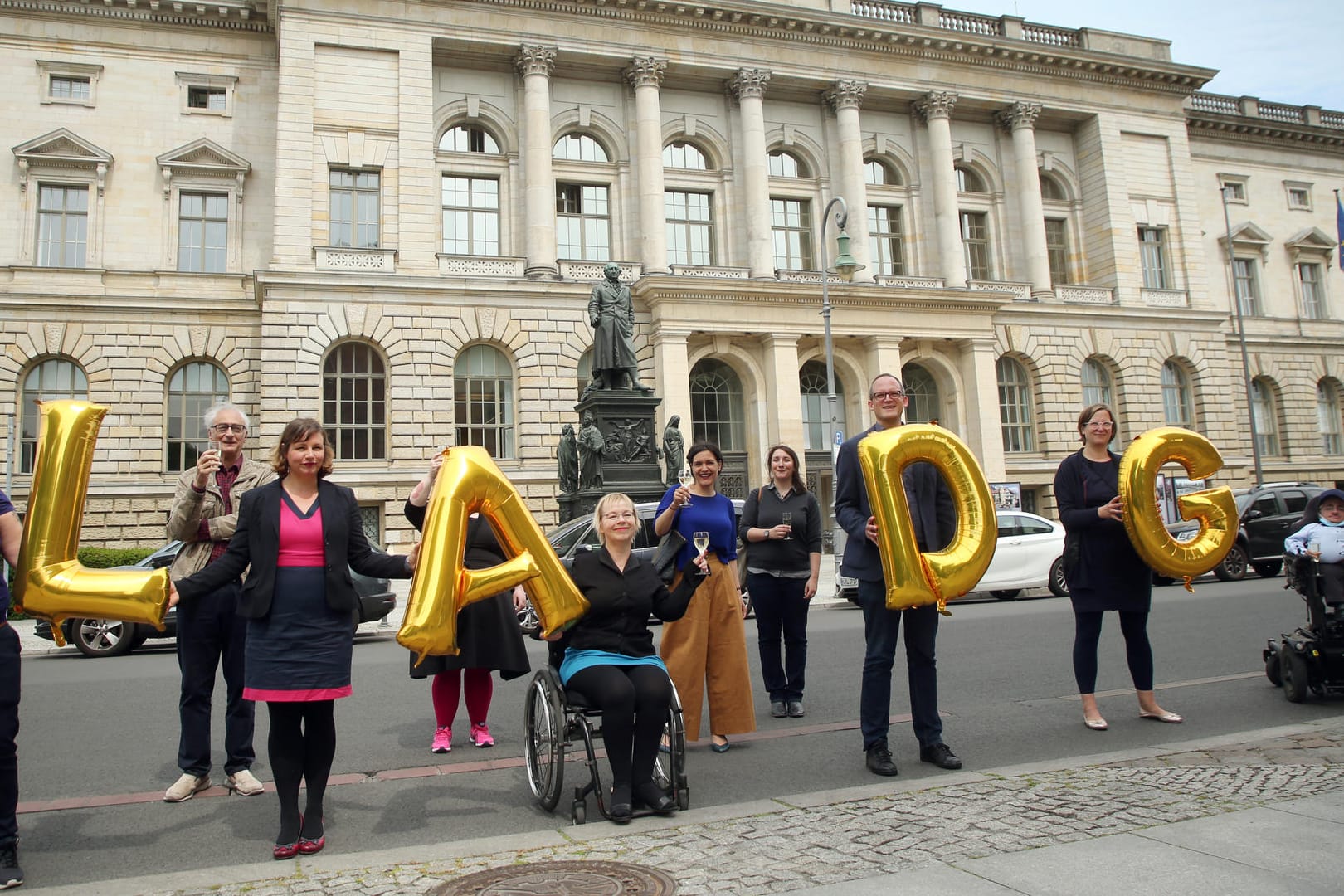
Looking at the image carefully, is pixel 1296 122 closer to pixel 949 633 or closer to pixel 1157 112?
pixel 1157 112

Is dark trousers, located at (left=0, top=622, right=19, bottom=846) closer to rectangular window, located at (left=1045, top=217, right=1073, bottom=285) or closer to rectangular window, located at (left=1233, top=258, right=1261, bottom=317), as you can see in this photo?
rectangular window, located at (left=1045, top=217, right=1073, bottom=285)

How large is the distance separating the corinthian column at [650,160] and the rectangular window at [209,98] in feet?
43.1

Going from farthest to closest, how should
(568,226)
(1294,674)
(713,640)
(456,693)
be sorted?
(568,226)
(1294,674)
(456,693)
(713,640)

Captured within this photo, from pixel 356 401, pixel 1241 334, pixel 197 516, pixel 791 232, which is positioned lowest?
pixel 197 516

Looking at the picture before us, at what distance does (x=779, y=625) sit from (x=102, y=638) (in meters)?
10.4

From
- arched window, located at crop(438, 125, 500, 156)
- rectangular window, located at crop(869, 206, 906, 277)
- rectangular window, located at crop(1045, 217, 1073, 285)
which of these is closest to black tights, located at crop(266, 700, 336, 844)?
arched window, located at crop(438, 125, 500, 156)

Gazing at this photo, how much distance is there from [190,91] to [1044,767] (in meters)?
33.4

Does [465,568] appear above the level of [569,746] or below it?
above

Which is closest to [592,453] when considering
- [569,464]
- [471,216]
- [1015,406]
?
[569,464]

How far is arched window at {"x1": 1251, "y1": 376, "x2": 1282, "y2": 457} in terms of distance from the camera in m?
42.8

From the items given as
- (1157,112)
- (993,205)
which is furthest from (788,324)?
(1157,112)

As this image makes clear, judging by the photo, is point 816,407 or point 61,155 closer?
point 61,155

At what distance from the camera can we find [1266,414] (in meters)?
43.3

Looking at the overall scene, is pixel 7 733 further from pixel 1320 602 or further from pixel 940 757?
pixel 1320 602
